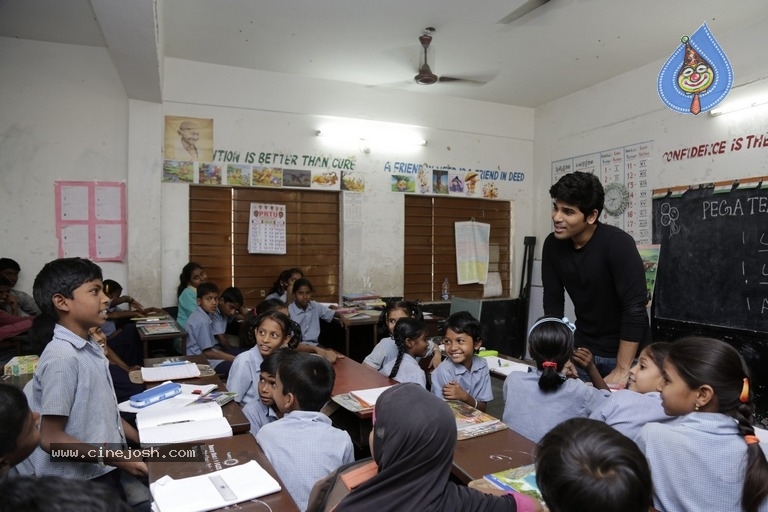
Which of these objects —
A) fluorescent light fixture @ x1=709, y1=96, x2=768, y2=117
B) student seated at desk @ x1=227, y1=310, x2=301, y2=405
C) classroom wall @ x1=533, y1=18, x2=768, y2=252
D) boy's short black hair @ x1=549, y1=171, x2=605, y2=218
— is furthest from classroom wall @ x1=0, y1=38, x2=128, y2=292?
fluorescent light fixture @ x1=709, y1=96, x2=768, y2=117

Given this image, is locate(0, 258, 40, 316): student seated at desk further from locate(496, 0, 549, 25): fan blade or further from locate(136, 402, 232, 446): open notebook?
locate(496, 0, 549, 25): fan blade

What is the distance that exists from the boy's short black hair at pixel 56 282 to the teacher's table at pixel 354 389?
3.69ft

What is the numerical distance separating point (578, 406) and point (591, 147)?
13.9 feet

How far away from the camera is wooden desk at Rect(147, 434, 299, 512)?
3.88ft

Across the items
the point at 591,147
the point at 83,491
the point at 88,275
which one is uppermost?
the point at 591,147

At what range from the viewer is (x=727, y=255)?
3.93 m

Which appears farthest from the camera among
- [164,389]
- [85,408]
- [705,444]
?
[164,389]

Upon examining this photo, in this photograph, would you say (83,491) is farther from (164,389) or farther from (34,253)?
(34,253)

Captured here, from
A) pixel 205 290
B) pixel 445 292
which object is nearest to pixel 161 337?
pixel 205 290

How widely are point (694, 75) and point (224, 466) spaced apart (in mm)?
3382

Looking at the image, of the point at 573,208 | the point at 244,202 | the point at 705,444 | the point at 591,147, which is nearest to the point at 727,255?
the point at 591,147

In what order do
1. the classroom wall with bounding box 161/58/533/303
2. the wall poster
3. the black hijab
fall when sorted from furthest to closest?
the wall poster, the classroom wall with bounding box 161/58/533/303, the black hijab

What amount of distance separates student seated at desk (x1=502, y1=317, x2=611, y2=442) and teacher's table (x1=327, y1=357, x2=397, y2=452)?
0.64 meters

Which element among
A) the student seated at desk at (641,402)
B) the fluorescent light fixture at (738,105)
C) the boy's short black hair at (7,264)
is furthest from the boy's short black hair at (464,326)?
the boy's short black hair at (7,264)
